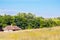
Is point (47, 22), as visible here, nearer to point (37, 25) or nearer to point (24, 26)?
point (37, 25)

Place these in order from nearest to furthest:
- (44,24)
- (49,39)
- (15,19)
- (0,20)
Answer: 1. (49,39)
2. (44,24)
3. (0,20)
4. (15,19)

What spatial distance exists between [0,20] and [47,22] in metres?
15.4

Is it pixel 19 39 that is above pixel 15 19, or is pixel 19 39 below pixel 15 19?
above

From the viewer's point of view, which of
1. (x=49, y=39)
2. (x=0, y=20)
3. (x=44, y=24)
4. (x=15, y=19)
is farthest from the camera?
(x=15, y=19)

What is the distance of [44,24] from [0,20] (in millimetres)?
14713

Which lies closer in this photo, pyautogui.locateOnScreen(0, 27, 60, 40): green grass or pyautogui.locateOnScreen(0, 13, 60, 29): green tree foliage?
pyautogui.locateOnScreen(0, 27, 60, 40): green grass

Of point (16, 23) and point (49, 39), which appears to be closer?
point (49, 39)

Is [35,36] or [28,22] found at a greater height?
[35,36]

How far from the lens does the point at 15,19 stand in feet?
220

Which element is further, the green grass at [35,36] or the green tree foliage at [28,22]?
the green tree foliage at [28,22]

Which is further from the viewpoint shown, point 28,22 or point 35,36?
point 28,22

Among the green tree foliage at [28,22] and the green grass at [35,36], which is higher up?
the green grass at [35,36]

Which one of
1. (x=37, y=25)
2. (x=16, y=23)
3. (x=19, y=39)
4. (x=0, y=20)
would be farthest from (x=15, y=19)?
(x=19, y=39)

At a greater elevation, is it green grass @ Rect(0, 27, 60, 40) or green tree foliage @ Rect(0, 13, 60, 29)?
green grass @ Rect(0, 27, 60, 40)
